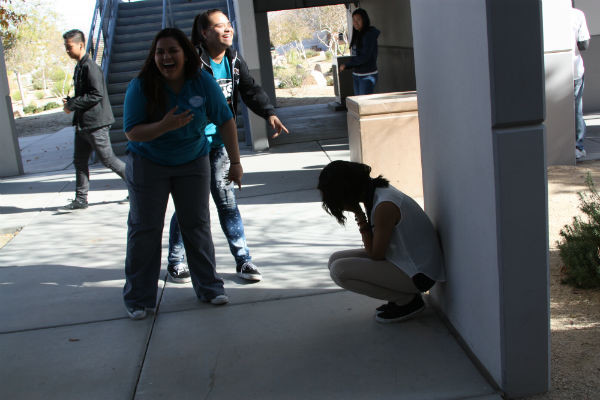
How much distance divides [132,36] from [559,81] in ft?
31.3

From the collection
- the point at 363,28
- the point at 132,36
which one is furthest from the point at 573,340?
the point at 132,36

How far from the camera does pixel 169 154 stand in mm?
4004

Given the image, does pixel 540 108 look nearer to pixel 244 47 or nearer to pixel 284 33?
pixel 244 47

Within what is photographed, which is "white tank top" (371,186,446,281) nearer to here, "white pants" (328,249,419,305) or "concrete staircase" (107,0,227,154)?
"white pants" (328,249,419,305)

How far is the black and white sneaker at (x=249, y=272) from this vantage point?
480cm

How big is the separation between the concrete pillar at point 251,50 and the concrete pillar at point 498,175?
7.55 meters

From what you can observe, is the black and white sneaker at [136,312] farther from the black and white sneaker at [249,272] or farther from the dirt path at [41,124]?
the dirt path at [41,124]

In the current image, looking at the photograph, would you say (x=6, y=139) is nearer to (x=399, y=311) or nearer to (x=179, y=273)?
(x=179, y=273)

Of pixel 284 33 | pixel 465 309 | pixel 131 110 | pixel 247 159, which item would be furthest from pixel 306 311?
pixel 284 33

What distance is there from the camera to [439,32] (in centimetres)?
326

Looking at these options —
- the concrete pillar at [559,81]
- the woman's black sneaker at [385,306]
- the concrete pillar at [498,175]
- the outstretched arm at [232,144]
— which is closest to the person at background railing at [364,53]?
the concrete pillar at [559,81]

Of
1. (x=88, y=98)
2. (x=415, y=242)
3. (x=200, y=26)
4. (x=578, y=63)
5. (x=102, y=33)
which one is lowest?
(x=415, y=242)

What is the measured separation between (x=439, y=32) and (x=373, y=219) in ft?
3.28

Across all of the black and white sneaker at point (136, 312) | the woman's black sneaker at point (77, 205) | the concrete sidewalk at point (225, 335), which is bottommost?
the concrete sidewalk at point (225, 335)
